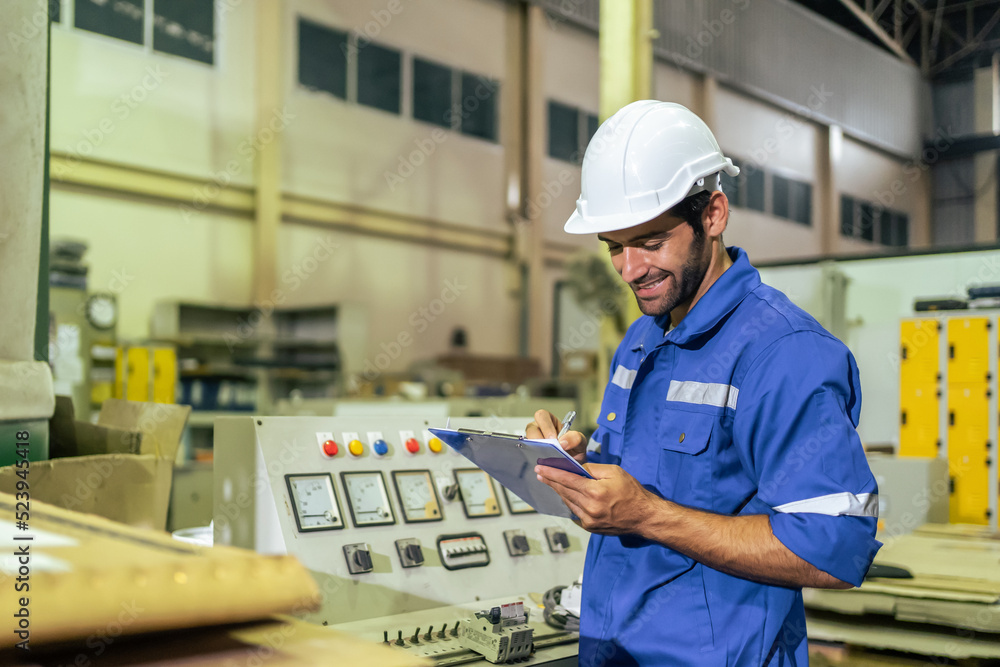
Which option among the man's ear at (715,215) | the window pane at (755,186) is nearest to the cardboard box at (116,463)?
the man's ear at (715,215)

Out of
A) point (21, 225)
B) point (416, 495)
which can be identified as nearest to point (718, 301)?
point (416, 495)

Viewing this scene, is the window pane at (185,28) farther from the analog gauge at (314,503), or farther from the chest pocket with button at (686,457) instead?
the chest pocket with button at (686,457)

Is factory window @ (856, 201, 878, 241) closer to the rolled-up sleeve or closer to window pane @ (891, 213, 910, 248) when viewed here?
window pane @ (891, 213, 910, 248)

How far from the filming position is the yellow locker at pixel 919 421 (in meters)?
4.63

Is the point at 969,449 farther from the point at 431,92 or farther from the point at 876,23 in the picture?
the point at 876,23

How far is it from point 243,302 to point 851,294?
566 centimetres

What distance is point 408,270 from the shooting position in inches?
374

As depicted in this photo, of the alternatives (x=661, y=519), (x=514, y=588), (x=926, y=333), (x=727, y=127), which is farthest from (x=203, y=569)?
(x=727, y=127)

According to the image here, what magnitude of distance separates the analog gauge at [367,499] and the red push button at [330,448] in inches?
1.8

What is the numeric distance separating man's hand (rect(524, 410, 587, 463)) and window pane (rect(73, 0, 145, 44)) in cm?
720

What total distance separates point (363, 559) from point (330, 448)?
231 mm

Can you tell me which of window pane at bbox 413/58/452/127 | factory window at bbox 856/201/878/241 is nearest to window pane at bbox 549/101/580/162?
window pane at bbox 413/58/452/127

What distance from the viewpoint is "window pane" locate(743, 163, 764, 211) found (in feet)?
40.2

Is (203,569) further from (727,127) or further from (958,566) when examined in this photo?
(727,127)
